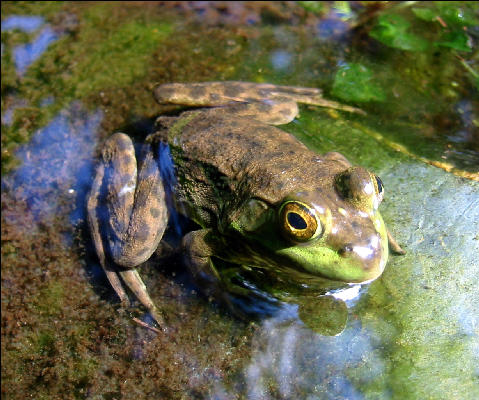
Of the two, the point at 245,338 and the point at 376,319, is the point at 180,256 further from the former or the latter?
the point at 376,319

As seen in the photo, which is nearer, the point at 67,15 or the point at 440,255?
the point at 440,255

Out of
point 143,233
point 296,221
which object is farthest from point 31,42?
point 296,221

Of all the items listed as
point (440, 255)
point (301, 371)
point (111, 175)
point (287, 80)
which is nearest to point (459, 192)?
point (440, 255)

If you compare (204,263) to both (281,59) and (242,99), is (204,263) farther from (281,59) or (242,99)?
(281,59)

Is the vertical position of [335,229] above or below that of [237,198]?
above

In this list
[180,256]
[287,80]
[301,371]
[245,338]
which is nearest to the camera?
[301,371]

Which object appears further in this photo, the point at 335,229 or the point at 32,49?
the point at 32,49

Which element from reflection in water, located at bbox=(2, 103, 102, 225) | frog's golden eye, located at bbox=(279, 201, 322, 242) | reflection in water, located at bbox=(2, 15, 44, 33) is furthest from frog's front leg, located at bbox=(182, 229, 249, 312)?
reflection in water, located at bbox=(2, 15, 44, 33)
